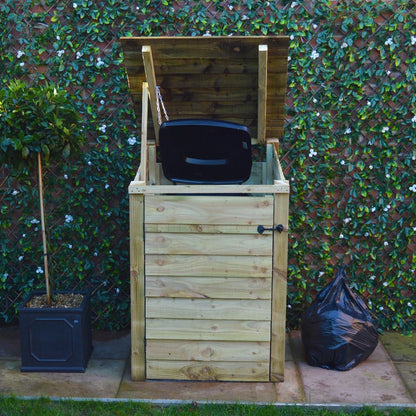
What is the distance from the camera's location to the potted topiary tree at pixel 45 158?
3.08 m

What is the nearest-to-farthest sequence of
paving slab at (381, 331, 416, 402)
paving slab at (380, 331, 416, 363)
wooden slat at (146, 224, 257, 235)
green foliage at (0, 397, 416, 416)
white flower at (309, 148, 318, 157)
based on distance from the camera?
green foliage at (0, 397, 416, 416)
wooden slat at (146, 224, 257, 235)
paving slab at (381, 331, 416, 402)
paving slab at (380, 331, 416, 363)
white flower at (309, 148, 318, 157)

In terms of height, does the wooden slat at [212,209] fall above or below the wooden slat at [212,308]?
above

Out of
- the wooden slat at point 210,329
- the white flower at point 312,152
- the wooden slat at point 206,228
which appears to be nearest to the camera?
the wooden slat at point 206,228

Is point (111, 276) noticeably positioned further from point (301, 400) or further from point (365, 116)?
point (365, 116)

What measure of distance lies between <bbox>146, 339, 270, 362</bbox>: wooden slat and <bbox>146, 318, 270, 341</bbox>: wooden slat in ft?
0.11

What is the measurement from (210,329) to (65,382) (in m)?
0.86

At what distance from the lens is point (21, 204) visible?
381 cm

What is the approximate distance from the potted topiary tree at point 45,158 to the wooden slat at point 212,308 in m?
0.53

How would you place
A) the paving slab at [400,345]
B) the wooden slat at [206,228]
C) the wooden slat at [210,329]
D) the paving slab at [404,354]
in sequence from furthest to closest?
1. the paving slab at [400,345]
2. the paving slab at [404,354]
3. the wooden slat at [210,329]
4. the wooden slat at [206,228]

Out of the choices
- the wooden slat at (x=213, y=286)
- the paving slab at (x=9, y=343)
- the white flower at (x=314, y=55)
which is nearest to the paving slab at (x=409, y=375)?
the wooden slat at (x=213, y=286)

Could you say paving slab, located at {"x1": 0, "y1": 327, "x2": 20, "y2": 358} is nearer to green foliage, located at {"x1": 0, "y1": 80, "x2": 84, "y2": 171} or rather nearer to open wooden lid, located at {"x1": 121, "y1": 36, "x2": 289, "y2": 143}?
green foliage, located at {"x1": 0, "y1": 80, "x2": 84, "y2": 171}

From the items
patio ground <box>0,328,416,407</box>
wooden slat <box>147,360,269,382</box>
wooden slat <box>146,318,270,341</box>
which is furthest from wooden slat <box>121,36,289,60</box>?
patio ground <box>0,328,416,407</box>

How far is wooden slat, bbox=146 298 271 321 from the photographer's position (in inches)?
121

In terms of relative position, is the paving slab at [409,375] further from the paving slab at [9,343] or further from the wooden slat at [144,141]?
the paving slab at [9,343]
